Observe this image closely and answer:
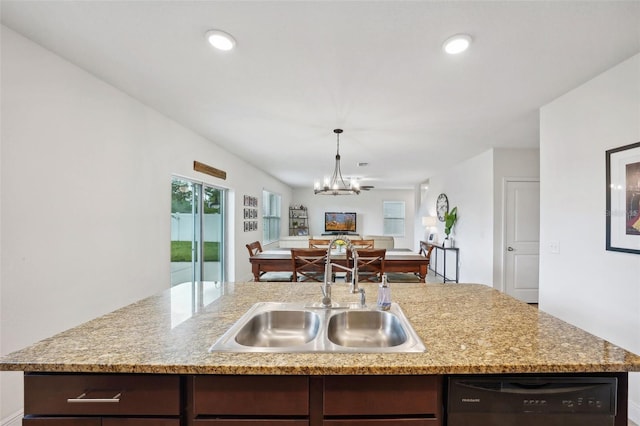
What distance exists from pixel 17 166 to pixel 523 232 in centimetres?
540

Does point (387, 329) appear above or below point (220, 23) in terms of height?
below

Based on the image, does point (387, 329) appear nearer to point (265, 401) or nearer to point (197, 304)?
point (265, 401)

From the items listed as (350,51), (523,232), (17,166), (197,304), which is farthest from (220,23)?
(523,232)

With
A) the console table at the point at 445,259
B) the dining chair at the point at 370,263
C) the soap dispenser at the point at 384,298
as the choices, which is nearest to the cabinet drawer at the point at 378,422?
the soap dispenser at the point at 384,298

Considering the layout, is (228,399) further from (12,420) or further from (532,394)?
(12,420)

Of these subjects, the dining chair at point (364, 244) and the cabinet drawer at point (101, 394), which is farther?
the dining chair at point (364, 244)

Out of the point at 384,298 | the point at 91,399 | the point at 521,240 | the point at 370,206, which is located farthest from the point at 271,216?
the point at 91,399

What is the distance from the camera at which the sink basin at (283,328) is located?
142 centimetres

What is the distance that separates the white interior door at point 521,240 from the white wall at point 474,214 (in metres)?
0.24

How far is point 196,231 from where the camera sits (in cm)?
382

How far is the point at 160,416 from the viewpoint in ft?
3.17

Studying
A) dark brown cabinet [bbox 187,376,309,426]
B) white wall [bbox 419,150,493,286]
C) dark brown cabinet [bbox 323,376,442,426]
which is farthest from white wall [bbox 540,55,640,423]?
dark brown cabinet [bbox 187,376,309,426]

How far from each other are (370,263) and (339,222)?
6927 mm

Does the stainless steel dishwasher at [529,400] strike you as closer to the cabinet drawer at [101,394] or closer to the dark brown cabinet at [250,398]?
the dark brown cabinet at [250,398]
